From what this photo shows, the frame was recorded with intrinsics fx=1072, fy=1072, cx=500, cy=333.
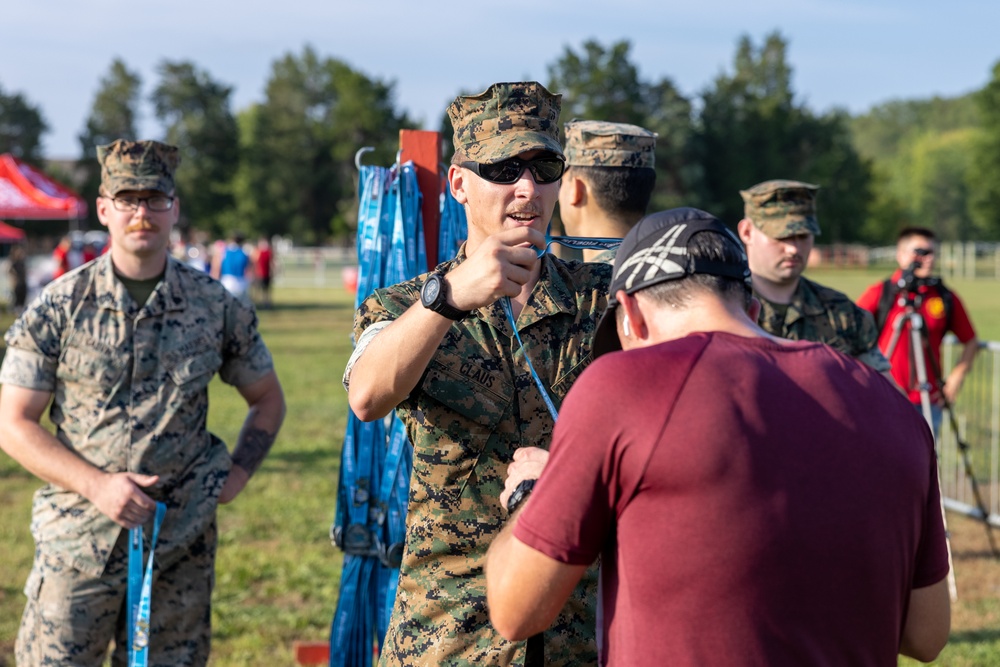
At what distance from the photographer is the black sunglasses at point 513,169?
8.43ft

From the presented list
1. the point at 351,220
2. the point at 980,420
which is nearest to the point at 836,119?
the point at 351,220

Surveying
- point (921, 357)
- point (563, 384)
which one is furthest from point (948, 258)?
point (563, 384)

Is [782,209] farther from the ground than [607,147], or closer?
closer

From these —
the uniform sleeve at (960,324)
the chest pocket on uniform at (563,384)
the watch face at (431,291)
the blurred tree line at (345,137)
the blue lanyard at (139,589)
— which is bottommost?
the blue lanyard at (139,589)

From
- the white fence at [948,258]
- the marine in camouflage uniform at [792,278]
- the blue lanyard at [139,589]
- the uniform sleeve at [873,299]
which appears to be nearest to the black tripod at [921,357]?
the uniform sleeve at [873,299]

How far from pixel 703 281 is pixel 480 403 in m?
0.85

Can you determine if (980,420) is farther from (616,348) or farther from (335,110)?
(335,110)

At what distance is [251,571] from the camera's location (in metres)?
7.29

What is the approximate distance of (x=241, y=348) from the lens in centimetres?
418

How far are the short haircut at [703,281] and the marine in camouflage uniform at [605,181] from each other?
1854 mm

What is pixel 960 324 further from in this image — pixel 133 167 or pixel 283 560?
pixel 133 167


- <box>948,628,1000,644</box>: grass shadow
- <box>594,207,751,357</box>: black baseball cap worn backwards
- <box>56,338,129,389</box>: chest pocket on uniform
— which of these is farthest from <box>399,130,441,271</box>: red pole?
<box>948,628,1000,644</box>: grass shadow

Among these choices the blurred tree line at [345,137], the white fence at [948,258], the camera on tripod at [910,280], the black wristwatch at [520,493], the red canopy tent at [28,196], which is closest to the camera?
the black wristwatch at [520,493]

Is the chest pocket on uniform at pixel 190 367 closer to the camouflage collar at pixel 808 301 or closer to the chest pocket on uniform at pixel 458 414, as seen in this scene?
the chest pocket on uniform at pixel 458 414
